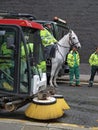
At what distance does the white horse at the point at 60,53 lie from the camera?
15297mm

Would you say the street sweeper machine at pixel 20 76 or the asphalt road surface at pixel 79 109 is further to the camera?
the asphalt road surface at pixel 79 109

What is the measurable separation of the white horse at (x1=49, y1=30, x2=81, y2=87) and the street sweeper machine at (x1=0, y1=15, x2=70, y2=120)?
19.9 ft

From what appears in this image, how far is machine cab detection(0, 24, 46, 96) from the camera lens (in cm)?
887

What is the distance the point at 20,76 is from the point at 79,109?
2353 millimetres

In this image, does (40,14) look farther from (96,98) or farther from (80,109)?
(80,109)

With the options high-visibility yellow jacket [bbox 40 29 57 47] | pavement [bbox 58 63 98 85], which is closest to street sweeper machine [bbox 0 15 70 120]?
high-visibility yellow jacket [bbox 40 29 57 47]

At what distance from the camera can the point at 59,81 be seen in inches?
677

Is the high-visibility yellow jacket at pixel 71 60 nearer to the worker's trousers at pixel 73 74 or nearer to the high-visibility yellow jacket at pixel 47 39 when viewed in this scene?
the worker's trousers at pixel 73 74

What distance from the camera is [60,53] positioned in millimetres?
15523

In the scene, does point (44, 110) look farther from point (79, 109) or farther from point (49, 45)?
point (49, 45)

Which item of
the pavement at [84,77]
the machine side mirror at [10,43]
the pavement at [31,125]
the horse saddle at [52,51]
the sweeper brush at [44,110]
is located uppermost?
the machine side mirror at [10,43]

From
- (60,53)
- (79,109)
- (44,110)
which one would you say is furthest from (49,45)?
(44,110)

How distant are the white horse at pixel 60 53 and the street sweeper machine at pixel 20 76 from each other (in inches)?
238

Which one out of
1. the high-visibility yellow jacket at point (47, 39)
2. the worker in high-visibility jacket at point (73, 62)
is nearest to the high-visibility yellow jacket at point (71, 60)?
the worker in high-visibility jacket at point (73, 62)
